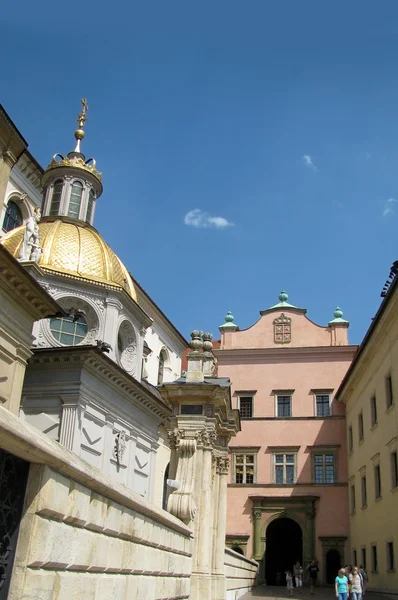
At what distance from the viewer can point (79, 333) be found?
2736cm

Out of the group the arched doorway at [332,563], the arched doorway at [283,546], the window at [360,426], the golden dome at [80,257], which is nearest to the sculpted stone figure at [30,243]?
the golden dome at [80,257]

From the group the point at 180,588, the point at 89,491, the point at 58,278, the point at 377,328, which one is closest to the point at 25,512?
the point at 89,491

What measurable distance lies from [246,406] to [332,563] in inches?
399

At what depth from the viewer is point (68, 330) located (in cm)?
2723

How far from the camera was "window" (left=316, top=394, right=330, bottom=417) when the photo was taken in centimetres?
3969

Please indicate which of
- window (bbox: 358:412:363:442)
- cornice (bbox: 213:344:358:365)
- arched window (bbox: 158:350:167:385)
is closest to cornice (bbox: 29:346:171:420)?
window (bbox: 358:412:363:442)

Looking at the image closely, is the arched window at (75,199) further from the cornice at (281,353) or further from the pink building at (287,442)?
the pink building at (287,442)

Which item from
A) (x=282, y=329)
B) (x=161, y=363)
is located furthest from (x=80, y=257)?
(x=282, y=329)

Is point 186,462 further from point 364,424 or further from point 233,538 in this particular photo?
point 233,538

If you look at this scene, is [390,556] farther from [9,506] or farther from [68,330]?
[9,506]

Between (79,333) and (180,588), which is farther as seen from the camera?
(79,333)

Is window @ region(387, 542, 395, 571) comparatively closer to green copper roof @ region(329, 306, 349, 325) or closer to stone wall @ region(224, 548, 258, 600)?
stone wall @ region(224, 548, 258, 600)

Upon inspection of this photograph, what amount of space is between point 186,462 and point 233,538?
2562 cm

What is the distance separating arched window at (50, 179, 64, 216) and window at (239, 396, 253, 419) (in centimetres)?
1675
